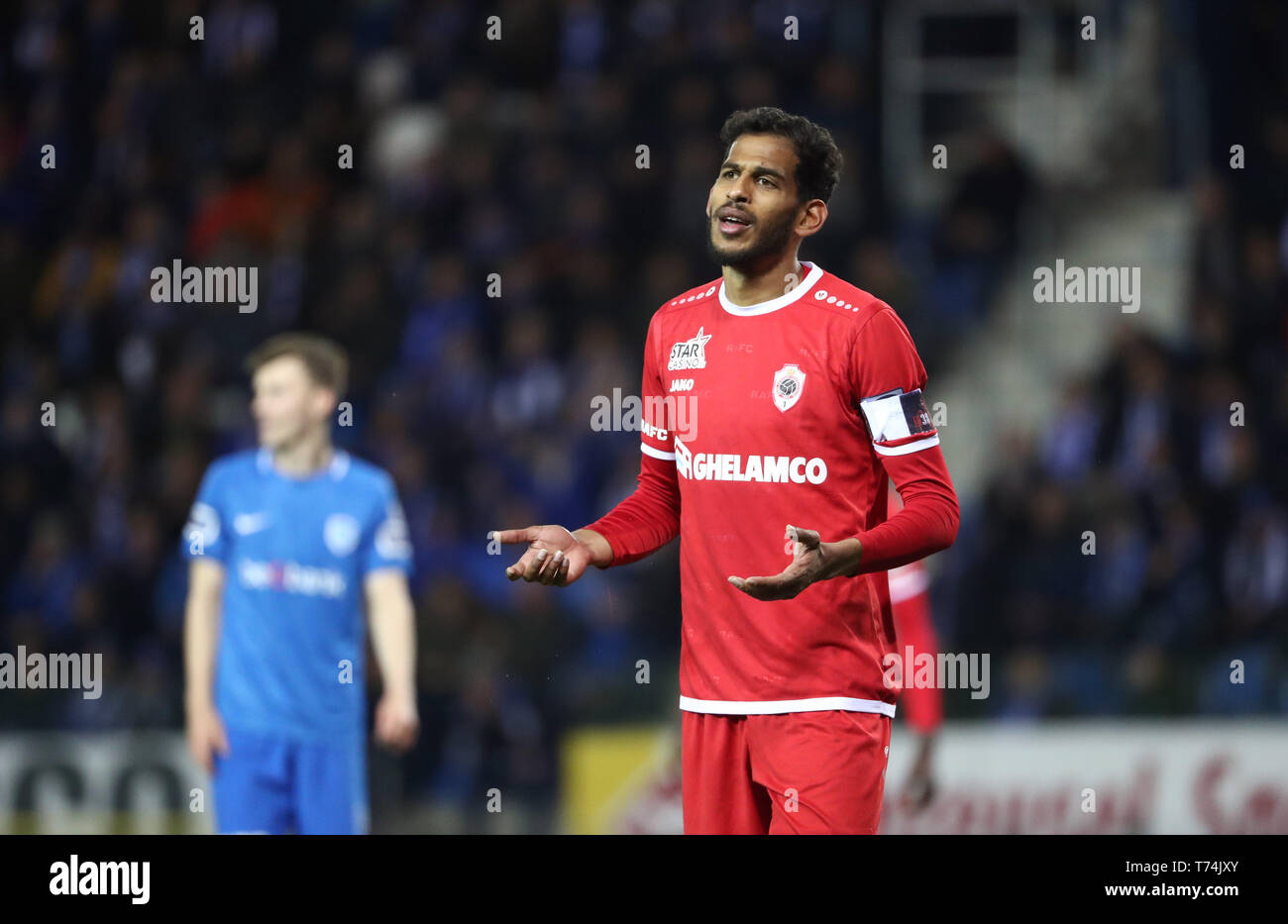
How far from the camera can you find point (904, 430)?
3508 millimetres

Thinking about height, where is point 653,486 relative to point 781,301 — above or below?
below

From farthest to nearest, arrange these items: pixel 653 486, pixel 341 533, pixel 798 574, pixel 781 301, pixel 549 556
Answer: pixel 341 533 → pixel 653 486 → pixel 781 301 → pixel 549 556 → pixel 798 574

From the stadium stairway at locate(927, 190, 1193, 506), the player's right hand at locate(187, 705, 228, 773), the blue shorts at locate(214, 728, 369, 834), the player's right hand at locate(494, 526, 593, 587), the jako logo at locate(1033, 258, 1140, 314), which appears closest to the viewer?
the player's right hand at locate(494, 526, 593, 587)

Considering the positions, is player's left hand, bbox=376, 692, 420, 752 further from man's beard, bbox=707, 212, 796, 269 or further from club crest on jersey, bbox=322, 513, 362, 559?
man's beard, bbox=707, 212, 796, 269

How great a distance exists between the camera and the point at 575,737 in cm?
734

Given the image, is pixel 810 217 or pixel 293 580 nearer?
pixel 810 217

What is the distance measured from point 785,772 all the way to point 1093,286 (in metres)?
6.16

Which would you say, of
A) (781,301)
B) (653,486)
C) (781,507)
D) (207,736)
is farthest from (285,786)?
(781,301)

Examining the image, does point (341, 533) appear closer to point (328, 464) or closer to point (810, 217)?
point (328, 464)

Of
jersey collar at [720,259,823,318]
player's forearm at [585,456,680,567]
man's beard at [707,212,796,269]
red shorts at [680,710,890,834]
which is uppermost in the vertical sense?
man's beard at [707,212,796,269]

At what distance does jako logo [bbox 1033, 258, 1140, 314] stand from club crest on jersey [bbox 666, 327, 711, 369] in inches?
203

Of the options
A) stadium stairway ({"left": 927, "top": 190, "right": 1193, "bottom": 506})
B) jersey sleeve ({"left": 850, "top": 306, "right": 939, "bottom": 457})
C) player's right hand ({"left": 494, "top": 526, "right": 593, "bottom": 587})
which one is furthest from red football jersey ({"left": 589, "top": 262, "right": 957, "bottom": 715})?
stadium stairway ({"left": 927, "top": 190, "right": 1193, "bottom": 506})
